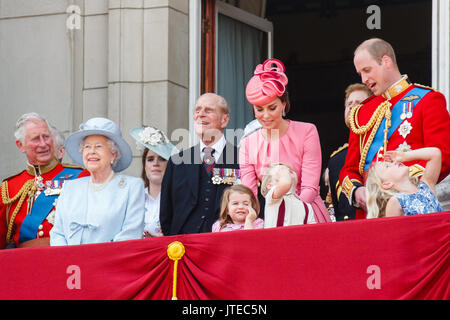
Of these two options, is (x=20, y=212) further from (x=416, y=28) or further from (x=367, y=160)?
(x=416, y=28)

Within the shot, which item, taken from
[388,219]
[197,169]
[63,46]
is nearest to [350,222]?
[388,219]

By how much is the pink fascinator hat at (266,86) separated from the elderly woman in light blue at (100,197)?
955 mm

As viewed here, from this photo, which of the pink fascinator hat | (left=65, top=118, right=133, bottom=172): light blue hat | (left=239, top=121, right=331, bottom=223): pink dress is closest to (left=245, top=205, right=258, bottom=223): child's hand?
(left=239, top=121, right=331, bottom=223): pink dress

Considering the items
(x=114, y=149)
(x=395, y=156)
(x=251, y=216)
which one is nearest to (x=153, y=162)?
(x=114, y=149)

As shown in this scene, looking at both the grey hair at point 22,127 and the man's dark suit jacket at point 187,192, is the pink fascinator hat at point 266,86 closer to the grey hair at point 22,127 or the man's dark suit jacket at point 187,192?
the man's dark suit jacket at point 187,192

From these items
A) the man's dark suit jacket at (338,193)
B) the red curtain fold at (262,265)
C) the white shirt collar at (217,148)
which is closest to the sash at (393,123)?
the man's dark suit jacket at (338,193)

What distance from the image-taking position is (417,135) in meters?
6.66

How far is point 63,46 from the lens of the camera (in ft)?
33.1

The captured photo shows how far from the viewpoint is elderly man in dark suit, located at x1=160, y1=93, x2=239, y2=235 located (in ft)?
24.4

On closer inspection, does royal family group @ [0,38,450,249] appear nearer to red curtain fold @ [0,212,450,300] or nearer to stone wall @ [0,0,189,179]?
red curtain fold @ [0,212,450,300]

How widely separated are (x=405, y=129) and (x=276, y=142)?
32.7 inches

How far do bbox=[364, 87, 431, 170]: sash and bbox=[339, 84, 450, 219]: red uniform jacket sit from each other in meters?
0.02

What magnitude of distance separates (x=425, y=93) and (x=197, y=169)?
164 cm

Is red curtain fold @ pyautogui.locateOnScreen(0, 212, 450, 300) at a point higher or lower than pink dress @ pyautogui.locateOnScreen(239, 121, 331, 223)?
lower
